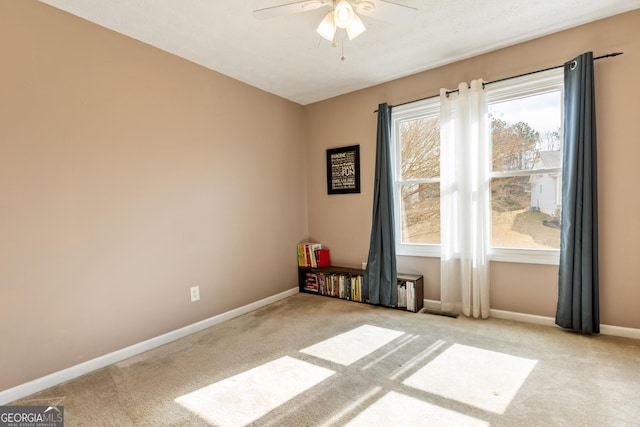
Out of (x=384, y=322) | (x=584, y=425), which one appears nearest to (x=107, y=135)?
(x=384, y=322)

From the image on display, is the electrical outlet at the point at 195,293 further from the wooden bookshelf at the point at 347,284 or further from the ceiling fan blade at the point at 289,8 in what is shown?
the ceiling fan blade at the point at 289,8

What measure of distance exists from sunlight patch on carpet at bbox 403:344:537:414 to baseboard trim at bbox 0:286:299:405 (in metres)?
1.85

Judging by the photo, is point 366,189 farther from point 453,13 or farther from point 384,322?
point 453,13

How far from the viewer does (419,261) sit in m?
3.30

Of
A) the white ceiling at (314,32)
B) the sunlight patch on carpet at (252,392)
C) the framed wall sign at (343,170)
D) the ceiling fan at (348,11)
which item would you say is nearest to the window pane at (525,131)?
the white ceiling at (314,32)

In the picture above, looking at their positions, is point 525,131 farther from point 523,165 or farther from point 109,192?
point 109,192

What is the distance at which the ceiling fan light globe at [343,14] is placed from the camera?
167cm

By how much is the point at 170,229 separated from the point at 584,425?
2.93 meters

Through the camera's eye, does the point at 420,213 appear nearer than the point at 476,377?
No

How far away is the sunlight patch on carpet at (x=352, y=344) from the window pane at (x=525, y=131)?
1.83m

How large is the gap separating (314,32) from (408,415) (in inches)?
104

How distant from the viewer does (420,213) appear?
3.33 metres


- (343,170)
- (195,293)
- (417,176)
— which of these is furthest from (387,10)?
(195,293)

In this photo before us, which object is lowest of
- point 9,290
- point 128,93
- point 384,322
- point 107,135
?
point 384,322
